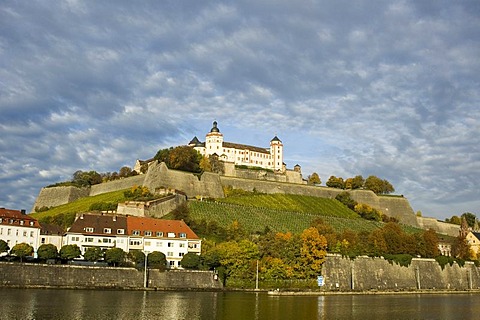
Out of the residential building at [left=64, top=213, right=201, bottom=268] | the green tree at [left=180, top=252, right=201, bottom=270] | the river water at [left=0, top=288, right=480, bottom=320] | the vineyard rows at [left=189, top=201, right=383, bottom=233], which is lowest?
the river water at [left=0, top=288, right=480, bottom=320]

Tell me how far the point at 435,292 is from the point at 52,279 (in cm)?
4885

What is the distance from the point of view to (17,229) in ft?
190

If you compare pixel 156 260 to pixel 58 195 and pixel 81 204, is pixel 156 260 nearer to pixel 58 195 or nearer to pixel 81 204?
pixel 81 204

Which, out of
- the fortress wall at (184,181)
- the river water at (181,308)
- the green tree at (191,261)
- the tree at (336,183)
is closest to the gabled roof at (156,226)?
the green tree at (191,261)

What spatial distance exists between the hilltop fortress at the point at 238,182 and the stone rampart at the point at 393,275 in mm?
33850

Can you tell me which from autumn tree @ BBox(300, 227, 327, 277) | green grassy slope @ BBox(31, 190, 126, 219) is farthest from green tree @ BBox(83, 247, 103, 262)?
green grassy slope @ BBox(31, 190, 126, 219)

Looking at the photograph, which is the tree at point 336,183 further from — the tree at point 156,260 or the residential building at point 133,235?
the tree at point 156,260

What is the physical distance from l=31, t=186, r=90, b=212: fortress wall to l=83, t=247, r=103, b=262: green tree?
51.1 metres

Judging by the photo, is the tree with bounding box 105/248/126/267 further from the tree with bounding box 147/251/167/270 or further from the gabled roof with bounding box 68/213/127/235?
the gabled roof with bounding box 68/213/127/235

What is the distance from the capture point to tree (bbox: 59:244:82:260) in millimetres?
52894

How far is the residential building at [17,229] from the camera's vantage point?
56.6 meters

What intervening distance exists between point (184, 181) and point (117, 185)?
1469 centimetres

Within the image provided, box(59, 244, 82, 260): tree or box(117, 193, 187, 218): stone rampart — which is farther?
box(117, 193, 187, 218): stone rampart

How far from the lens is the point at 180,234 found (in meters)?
62.8
